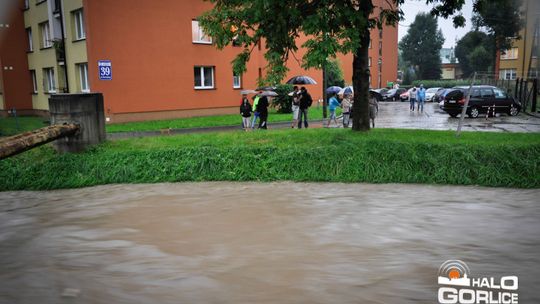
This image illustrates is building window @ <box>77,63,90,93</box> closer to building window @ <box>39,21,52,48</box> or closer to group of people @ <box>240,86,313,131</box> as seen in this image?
building window @ <box>39,21,52,48</box>

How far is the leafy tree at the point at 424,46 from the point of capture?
89.5 meters

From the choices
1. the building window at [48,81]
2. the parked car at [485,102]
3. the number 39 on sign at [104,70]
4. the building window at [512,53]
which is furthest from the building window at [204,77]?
the building window at [512,53]

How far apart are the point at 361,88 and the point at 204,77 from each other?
1783 centimetres

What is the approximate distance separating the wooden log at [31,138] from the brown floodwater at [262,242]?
3.70 ft

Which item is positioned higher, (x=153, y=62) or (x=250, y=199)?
(x=153, y=62)

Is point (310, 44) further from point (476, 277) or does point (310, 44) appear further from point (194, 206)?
point (476, 277)

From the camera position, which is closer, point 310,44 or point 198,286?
point 198,286

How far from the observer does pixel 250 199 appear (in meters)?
8.98

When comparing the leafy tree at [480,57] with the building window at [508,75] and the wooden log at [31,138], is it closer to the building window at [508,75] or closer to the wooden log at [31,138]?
the building window at [508,75]

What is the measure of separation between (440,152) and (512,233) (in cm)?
355

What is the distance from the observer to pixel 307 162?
1050cm

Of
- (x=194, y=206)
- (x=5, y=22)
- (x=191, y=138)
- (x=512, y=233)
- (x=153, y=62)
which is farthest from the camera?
(x=5, y=22)

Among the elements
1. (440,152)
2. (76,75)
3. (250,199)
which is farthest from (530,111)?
(76,75)

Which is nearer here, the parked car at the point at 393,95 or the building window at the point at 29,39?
the building window at the point at 29,39
